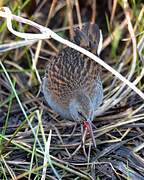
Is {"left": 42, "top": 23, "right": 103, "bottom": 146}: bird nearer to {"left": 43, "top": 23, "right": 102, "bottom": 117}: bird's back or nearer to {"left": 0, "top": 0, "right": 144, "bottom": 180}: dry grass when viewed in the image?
{"left": 43, "top": 23, "right": 102, "bottom": 117}: bird's back

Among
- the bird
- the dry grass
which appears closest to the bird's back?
the bird

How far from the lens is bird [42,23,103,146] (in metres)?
4.10

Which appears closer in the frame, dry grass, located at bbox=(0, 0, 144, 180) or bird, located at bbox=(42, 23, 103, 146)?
dry grass, located at bbox=(0, 0, 144, 180)

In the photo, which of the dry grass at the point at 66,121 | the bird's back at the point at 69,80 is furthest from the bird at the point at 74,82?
the dry grass at the point at 66,121

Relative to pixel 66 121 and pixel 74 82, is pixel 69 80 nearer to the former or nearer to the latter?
pixel 74 82

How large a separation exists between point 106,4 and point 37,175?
Answer: 2.44m

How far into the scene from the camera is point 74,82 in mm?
4238

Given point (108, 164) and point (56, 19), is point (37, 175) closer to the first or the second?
point (108, 164)

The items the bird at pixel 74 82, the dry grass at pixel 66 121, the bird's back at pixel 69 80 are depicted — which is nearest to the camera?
the dry grass at pixel 66 121

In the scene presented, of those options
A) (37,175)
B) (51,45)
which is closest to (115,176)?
(37,175)

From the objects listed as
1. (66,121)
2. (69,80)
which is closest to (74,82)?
(69,80)

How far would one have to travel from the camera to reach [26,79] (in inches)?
192

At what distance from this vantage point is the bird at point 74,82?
161 inches

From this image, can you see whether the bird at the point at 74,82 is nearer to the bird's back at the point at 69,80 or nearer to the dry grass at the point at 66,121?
the bird's back at the point at 69,80
